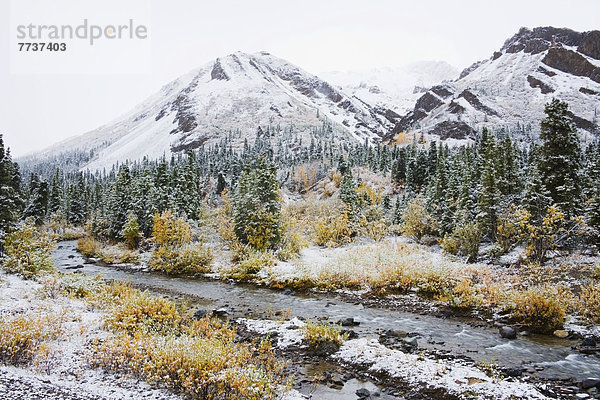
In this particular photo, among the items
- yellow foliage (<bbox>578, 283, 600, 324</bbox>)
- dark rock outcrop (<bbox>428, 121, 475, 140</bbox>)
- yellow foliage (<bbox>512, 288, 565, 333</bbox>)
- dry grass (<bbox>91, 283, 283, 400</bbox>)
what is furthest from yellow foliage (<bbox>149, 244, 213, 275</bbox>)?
dark rock outcrop (<bbox>428, 121, 475, 140</bbox>)

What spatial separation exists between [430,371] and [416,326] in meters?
6.22

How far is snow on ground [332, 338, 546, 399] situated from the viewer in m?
10.5

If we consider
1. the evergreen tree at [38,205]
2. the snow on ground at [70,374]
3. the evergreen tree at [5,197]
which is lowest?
the evergreen tree at [38,205]

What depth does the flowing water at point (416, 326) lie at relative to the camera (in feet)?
42.2

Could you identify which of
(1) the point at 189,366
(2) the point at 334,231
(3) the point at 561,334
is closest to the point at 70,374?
(1) the point at 189,366

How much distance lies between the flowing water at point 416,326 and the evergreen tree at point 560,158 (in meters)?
21.2

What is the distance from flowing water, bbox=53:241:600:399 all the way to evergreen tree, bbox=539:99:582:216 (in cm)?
2121

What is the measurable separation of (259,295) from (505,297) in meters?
15.6

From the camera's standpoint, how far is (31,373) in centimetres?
973

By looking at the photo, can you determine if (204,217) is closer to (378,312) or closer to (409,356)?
(378,312)

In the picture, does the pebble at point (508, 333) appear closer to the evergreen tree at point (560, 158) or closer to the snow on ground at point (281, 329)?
the snow on ground at point (281, 329)

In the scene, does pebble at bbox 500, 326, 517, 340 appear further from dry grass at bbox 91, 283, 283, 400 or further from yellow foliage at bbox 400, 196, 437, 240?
yellow foliage at bbox 400, 196, 437, 240

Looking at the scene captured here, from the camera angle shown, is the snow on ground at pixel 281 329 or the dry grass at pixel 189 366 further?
the snow on ground at pixel 281 329

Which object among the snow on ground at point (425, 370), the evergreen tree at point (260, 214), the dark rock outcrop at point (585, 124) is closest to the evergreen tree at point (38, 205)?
the evergreen tree at point (260, 214)
